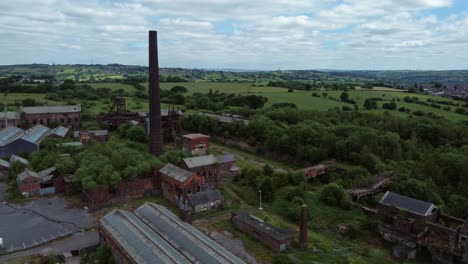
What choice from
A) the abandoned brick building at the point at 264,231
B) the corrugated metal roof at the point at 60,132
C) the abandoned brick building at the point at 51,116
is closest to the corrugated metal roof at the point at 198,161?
the abandoned brick building at the point at 264,231

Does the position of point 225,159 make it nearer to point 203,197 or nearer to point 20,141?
point 203,197

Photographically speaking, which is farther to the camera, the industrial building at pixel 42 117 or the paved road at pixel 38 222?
the industrial building at pixel 42 117

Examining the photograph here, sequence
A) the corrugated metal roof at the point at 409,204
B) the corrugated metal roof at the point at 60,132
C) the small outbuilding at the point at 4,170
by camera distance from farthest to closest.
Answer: the corrugated metal roof at the point at 60,132 < the small outbuilding at the point at 4,170 < the corrugated metal roof at the point at 409,204

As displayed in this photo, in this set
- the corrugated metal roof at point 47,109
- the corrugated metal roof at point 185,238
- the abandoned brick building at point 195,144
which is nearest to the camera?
the corrugated metal roof at point 185,238

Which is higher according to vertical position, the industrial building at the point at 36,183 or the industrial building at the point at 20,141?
the industrial building at the point at 20,141

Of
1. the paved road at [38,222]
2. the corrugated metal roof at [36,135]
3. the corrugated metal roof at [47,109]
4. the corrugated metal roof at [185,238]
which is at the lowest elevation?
the paved road at [38,222]

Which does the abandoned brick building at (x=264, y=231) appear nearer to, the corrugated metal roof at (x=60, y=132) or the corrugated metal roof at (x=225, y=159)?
the corrugated metal roof at (x=225, y=159)
